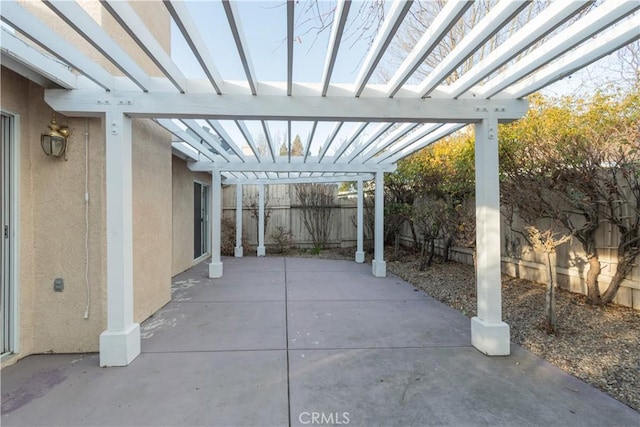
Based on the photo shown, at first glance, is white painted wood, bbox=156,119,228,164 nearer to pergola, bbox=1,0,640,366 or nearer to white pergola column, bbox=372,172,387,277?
pergola, bbox=1,0,640,366

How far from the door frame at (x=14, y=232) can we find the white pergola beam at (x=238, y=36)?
7.60 ft

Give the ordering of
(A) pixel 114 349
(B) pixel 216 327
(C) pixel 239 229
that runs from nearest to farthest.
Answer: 1. (A) pixel 114 349
2. (B) pixel 216 327
3. (C) pixel 239 229

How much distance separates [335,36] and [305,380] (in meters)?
2.81

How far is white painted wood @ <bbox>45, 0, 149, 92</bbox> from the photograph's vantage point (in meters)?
2.03

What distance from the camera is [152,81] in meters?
3.15

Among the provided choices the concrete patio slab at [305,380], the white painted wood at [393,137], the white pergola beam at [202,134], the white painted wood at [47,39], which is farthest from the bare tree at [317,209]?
the white painted wood at [47,39]

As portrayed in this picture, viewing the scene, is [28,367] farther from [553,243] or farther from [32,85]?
[553,243]

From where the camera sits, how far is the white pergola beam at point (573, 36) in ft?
6.71

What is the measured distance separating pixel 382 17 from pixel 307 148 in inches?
130

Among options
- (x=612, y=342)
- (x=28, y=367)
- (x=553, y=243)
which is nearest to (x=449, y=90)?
(x=553, y=243)

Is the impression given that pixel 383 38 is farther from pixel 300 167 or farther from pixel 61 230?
pixel 300 167

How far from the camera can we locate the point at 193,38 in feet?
7.63

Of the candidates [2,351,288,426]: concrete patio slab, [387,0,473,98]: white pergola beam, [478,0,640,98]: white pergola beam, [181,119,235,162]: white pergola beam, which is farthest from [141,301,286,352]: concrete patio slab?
[478,0,640,98]: white pergola beam

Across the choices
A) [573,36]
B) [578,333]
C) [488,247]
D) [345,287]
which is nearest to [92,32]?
[573,36]
